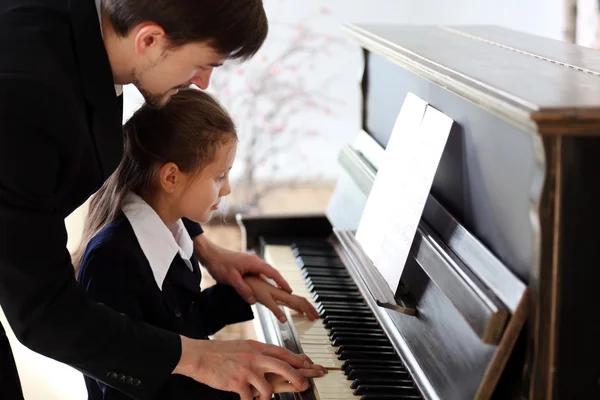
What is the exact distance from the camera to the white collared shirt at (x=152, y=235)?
67.4 inches

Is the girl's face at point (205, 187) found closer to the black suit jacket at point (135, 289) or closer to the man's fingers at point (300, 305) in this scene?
the black suit jacket at point (135, 289)

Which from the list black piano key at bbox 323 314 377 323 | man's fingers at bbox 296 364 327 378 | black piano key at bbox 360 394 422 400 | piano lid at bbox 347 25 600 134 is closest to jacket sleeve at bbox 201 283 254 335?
black piano key at bbox 323 314 377 323

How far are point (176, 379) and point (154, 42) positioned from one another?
735mm

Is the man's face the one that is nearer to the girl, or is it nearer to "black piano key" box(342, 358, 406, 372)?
the girl

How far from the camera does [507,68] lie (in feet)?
4.98

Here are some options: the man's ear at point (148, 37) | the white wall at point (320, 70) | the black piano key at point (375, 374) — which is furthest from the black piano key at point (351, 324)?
the white wall at point (320, 70)

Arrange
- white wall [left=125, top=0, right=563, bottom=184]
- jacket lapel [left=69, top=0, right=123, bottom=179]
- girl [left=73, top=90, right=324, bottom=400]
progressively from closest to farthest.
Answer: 1. jacket lapel [left=69, top=0, right=123, bottom=179]
2. girl [left=73, top=90, right=324, bottom=400]
3. white wall [left=125, top=0, right=563, bottom=184]

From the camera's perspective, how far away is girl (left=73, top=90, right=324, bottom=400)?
165 centimetres

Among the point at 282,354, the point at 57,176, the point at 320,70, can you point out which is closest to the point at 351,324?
the point at 282,354

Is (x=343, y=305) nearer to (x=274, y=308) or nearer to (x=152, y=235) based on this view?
(x=274, y=308)

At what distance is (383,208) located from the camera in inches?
69.5

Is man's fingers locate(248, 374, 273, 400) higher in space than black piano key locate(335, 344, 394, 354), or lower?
higher

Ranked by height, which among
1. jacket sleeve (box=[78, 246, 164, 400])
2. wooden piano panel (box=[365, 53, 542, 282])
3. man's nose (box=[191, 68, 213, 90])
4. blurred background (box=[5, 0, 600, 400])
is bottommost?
blurred background (box=[5, 0, 600, 400])

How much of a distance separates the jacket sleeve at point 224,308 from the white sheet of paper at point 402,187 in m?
0.37
